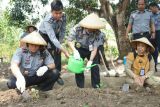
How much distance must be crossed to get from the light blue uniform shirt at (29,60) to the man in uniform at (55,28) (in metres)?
0.49

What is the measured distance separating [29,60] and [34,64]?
0.14 m

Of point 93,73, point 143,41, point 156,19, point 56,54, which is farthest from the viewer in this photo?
point 156,19

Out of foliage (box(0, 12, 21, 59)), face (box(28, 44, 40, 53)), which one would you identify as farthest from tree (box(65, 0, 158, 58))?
face (box(28, 44, 40, 53))

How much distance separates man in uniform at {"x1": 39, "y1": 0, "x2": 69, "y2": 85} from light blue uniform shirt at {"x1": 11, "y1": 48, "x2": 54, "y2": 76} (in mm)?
494

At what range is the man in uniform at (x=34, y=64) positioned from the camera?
611cm

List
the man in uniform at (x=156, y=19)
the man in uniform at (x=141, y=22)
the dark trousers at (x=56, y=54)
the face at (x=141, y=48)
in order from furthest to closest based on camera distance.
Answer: the man in uniform at (x=156, y=19)
the man in uniform at (x=141, y=22)
the dark trousers at (x=56, y=54)
the face at (x=141, y=48)

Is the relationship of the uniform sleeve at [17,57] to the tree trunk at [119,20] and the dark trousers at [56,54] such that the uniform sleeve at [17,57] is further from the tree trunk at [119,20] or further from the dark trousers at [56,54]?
the tree trunk at [119,20]

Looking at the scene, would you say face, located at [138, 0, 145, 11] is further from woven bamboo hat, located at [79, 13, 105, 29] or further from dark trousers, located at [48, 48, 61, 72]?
dark trousers, located at [48, 48, 61, 72]

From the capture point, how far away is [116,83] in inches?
340

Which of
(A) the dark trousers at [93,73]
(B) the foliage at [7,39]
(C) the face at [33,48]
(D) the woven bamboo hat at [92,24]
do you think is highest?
(D) the woven bamboo hat at [92,24]

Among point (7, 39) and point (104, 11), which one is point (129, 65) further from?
point (7, 39)

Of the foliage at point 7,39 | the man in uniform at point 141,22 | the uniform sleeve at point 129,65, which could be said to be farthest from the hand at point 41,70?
the foliage at point 7,39

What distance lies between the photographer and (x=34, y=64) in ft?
21.0

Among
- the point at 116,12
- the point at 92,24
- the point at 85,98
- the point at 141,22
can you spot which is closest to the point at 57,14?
the point at 92,24
